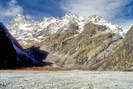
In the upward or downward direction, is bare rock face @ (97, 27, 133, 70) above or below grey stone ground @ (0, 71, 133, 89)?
above

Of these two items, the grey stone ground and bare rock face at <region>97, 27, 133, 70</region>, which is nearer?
the grey stone ground

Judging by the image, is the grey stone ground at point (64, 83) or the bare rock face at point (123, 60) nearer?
the grey stone ground at point (64, 83)

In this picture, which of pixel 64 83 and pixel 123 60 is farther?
pixel 123 60

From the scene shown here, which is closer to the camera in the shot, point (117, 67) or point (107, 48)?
point (117, 67)

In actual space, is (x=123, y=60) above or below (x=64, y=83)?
above

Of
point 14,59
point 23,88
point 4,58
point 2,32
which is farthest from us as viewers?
point 2,32

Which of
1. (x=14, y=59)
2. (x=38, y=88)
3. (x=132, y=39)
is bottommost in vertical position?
(x=38, y=88)

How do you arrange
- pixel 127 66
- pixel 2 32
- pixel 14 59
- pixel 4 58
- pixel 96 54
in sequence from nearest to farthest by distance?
pixel 127 66 < pixel 4 58 < pixel 14 59 < pixel 2 32 < pixel 96 54

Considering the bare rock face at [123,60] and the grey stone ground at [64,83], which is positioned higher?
the bare rock face at [123,60]

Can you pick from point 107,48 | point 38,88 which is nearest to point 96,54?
point 107,48

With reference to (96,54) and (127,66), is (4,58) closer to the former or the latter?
(127,66)

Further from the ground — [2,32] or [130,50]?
[2,32]

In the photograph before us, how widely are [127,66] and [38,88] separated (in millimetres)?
84985

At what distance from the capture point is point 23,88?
22469 mm
